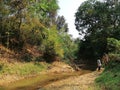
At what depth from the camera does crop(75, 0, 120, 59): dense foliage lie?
6353 centimetres

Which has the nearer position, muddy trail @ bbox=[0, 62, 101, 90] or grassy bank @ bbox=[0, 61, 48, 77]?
muddy trail @ bbox=[0, 62, 101, 90]

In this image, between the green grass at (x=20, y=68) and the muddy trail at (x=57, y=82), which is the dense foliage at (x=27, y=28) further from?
the green grass at (x=20, y=68)

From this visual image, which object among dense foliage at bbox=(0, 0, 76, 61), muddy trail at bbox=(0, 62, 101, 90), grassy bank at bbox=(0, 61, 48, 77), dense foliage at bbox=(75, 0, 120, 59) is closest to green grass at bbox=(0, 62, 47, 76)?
grassy bank at bbox=(0, 61, 48, 77)

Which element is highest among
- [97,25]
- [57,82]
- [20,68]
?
[97,25]

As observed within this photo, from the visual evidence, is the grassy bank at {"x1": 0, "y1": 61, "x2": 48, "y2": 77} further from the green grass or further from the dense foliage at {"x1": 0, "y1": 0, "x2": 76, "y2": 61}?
the dense foliage at {"x1": 0, "y1": 0, "x2": 76, "y2": 61}

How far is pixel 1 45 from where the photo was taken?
41.3 metres

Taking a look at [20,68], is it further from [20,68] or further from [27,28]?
[27,28]

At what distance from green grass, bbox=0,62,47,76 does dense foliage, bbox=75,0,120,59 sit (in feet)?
78.1

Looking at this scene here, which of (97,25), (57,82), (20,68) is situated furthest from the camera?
(97,25)

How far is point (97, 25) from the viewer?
67.8 metres

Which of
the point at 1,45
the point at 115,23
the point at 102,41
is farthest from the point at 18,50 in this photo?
the point at 115,23

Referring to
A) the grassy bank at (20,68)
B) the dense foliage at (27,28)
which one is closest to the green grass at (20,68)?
the grassy bank at (20,68)

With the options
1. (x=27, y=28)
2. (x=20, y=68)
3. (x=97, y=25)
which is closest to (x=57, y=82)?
(x=20, y=68)

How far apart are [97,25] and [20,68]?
35157mm
